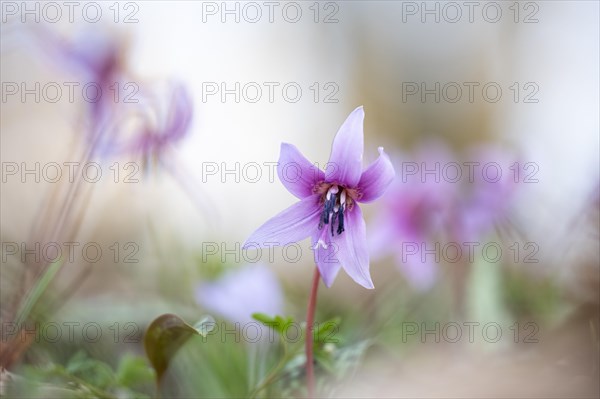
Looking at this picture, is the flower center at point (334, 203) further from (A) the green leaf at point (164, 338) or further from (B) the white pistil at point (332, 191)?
(A) the green leaf at point (164, 338)

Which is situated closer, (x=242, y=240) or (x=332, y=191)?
(x=332, y=191)

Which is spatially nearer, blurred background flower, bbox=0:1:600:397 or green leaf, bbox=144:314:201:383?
green leaf, bbox=144:314:201:383

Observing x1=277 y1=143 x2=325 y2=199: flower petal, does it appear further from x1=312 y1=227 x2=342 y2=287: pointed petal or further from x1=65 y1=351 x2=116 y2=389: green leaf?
x1=65 y1=351 x2=116 y2=389: green leaf

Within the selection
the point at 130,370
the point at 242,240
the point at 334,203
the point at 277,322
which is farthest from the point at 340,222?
the point at 242,240

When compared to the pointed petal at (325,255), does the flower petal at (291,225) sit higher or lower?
higher

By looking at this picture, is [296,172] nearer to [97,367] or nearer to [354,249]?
[354,249]

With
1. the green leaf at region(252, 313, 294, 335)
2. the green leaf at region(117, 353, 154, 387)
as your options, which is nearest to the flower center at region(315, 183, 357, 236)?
the green leaf at region(252, 313, 294, 335)

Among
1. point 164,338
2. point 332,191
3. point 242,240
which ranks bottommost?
point 242,240

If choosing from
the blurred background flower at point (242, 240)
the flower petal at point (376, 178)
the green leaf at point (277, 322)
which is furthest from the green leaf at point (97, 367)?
the flower petal at point (376, 178)

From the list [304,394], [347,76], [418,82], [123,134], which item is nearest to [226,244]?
[123,134]
